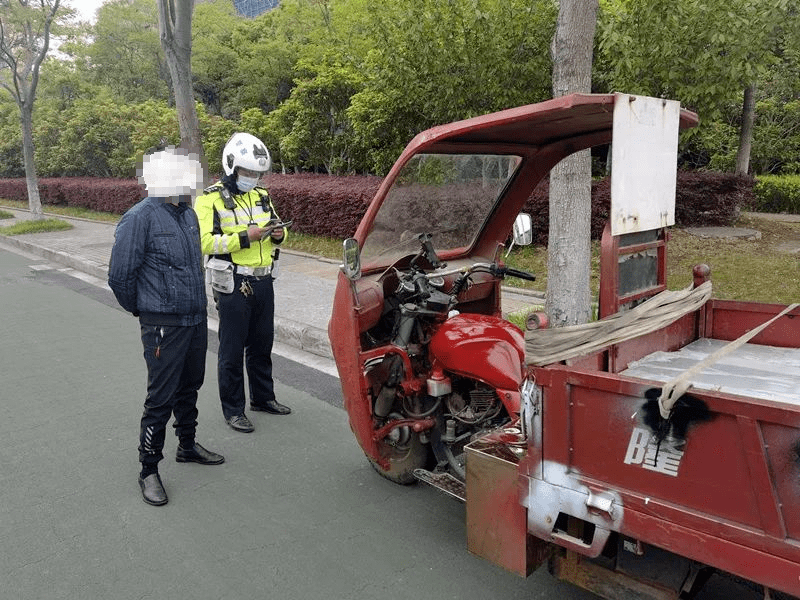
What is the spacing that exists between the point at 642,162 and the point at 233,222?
2619 millimetres

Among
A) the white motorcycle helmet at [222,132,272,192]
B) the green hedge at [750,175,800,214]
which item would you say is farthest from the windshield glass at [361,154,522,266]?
the green hedge at [750,175,800,214]

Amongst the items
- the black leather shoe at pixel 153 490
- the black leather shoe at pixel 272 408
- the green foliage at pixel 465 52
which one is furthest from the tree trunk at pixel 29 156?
the black leather shoe at pixel 153 490

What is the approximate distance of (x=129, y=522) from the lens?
340cm

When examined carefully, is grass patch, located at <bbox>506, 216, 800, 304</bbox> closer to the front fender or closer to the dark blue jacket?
the front fender

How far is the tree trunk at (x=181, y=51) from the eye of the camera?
815 cm

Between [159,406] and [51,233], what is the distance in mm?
14136

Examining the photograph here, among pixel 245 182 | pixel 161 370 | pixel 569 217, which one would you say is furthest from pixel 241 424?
pixel 569 217

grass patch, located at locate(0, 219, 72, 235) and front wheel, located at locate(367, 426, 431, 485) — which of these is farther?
grass patch, located at locate(0, 219, 72, 235)

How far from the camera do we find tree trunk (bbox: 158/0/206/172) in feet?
26.7

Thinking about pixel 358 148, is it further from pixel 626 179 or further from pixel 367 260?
pixel 626 179

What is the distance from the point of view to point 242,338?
4430 millimetres

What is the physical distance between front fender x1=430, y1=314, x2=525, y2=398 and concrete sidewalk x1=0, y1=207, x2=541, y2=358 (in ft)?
10.4

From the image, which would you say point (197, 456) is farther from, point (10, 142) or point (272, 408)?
point (10, 142)

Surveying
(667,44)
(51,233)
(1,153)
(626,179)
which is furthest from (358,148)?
(1,153)
